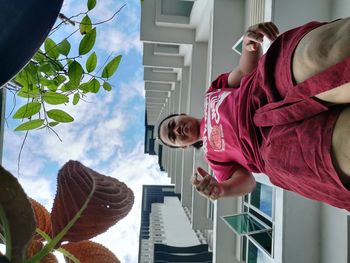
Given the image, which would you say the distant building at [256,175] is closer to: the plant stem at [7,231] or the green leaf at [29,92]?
the green leaf at [29,92]

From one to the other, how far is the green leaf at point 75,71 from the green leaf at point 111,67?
0.10m

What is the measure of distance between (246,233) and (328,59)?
519cm

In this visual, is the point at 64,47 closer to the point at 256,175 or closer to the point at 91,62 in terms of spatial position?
the point at 91,62

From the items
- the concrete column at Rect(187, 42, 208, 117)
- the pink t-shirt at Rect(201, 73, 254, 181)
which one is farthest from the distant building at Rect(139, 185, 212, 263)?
the pink t-shirt at Rect(201, 73, 254, 181)

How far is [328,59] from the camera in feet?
2.53

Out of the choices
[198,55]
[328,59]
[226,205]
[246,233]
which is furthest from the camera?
[198,55]

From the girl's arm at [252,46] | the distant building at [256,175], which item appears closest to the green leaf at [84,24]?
the girl's arm at [252,46]

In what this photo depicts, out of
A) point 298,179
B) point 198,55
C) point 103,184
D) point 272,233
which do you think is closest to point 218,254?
point 272,233

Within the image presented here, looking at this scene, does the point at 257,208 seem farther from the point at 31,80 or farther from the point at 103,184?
the point at 103,184

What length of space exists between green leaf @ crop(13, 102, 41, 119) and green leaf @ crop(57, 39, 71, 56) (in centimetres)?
23

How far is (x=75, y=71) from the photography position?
124 cm

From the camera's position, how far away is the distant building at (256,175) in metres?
4.25

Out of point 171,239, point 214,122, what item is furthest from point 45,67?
point 171,239

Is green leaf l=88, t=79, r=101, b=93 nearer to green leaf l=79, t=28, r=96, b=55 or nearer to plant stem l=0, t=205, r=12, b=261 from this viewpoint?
green leaf l=79, t=28, r=96, b=55
